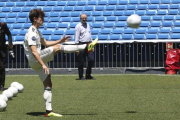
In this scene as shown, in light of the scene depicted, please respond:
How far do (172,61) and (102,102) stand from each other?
32.0 ft

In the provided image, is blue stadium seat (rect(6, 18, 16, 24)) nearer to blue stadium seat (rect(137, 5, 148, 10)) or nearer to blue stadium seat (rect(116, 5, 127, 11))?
blue stadium seat (rect(116, 5, 127, 11))

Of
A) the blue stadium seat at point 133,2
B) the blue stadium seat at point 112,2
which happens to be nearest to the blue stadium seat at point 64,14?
the blue stadium seat at point 112,2

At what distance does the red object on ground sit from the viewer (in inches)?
739

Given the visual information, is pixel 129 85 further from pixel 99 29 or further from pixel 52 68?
pixel 99 29

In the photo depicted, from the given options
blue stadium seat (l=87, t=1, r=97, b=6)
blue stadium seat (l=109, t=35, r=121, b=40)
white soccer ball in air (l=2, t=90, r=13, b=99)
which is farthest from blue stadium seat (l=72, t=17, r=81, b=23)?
white soccer ball in air (l=2, t=90, r=13, b=99)

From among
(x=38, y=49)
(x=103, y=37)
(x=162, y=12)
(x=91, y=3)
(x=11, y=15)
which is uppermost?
(x=91, y=3)

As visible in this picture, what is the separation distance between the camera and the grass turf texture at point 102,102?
25.1ft

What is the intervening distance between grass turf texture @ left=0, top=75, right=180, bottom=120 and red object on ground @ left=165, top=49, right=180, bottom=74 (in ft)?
17.1

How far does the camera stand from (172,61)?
1878 cm

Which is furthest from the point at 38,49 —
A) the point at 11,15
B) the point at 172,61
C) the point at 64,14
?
the point at 11,15

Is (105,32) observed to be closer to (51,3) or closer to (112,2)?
(112,2)

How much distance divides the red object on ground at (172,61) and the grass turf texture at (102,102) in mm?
5208

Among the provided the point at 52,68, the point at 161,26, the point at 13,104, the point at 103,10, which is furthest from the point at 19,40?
the point at 13,104

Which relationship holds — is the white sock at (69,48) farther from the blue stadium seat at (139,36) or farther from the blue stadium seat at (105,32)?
the blue stadium seat at (105,32)
